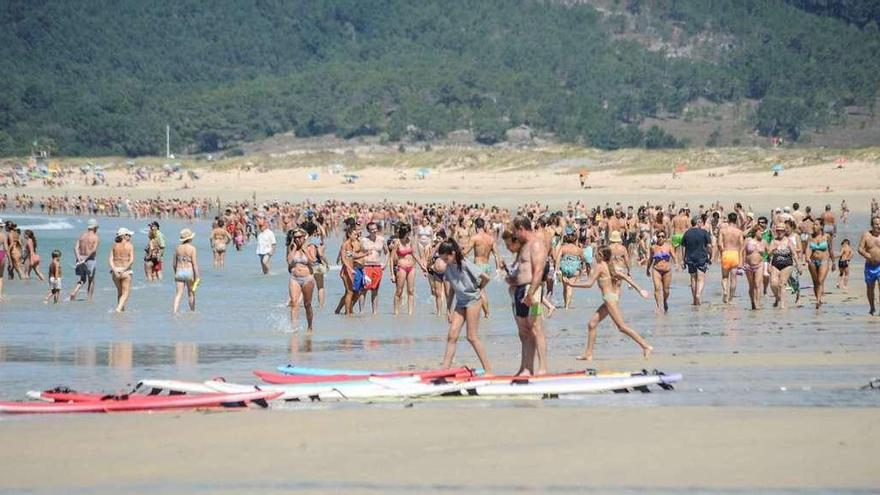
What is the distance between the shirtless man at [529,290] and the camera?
11.1 m

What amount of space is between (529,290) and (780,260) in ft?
23.3

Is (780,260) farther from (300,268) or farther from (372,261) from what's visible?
(300,268)

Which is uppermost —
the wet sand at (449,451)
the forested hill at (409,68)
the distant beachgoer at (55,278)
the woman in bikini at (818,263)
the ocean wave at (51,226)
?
the forested hill at (409,68)

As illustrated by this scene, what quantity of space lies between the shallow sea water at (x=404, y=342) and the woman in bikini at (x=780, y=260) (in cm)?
29

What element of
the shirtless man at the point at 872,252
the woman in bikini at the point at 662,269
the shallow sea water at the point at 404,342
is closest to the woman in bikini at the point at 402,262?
the shallow sea water at the point at 404,342

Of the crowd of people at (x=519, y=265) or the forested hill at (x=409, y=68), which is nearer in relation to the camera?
the crowd of people at (x=519, y=265)

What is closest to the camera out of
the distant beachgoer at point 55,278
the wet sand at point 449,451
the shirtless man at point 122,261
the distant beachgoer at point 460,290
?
the wet sand at point 449,451

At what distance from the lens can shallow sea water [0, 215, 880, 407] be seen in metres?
11.0

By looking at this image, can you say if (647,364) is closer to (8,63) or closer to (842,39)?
(842,39)

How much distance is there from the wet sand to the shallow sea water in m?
0.72

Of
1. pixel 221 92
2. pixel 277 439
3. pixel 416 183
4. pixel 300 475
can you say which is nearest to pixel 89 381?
pixel 277 439

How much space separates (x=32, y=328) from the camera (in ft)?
56.2

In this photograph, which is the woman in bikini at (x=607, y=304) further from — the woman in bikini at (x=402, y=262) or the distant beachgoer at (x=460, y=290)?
the woman in bikini at (x=402, y=262)

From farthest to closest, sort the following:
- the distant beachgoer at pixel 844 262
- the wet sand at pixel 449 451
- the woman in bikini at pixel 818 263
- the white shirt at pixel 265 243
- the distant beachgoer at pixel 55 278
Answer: the white shirt at pixel 265 243 < the distant beachgoer at pixel 55 278 < the distant beachgoer at pixel 844 262 < the woman in bikini at pixel 818 263 < the wet sand at pixel 449 451
